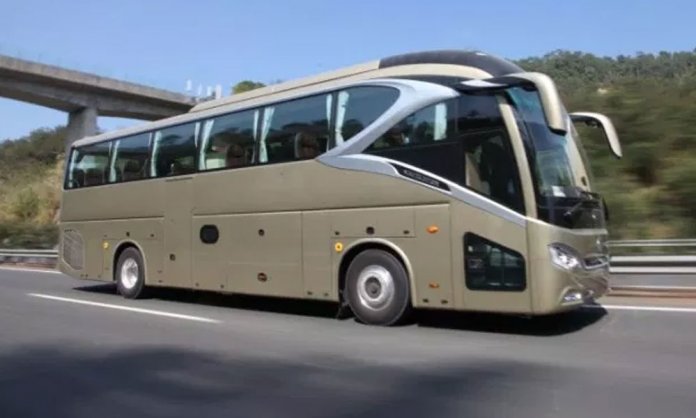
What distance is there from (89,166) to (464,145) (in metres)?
9.67

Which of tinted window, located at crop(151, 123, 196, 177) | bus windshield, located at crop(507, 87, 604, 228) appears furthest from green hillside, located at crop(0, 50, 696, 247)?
tinted window, located at crop(151, 123, 196, 177)

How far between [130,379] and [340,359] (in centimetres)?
214

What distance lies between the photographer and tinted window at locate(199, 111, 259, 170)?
466 inches

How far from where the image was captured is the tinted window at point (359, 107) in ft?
32.9

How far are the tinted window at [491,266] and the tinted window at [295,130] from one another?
2761 millimetres

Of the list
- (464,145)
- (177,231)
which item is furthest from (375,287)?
(177,231)

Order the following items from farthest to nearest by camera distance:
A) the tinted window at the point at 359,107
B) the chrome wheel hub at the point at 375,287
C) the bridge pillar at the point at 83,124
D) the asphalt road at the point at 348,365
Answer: the bridge pillar at the point at 83,124, the tinted window at the point at 359,107, the chrome wheel hub at the point at 375,287, the asphalt road at the point at 348,365

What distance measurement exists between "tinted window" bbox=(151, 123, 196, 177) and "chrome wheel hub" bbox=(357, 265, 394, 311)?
425 cm

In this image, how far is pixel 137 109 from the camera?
5091cm

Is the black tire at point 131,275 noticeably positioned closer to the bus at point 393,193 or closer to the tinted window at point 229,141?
the bus at point 393,193

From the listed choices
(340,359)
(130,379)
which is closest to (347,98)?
(340,359)

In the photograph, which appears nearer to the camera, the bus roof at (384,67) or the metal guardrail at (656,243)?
the bus roof at (384,67)

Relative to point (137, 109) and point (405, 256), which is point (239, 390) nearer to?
point (405, 256)

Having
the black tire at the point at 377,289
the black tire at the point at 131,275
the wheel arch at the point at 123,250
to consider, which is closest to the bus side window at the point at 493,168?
the black tire at the point at 377,289
